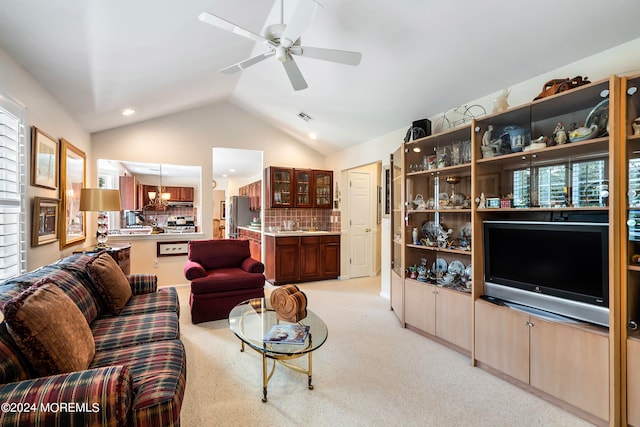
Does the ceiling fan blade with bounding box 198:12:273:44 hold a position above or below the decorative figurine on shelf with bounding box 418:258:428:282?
above

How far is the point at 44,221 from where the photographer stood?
2654mm

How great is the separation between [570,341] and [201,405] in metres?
2.42

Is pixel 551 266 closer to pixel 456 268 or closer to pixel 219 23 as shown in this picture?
pixel 456 268

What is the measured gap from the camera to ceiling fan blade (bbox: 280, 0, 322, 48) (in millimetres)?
1668

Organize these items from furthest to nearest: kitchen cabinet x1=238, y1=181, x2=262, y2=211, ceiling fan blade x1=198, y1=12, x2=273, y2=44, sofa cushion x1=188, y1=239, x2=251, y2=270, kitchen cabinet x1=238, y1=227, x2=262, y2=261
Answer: kitchen cabinet x1=238, y1=181, x2=262, y2=211
kitchen cabinet x1=238, y1=227, x2=262, y2=261
sofa cushion x1=188, y1=239, x2=251, y2=270
ceiling fan blade x1=198, y1=12, x2=273, y2=44

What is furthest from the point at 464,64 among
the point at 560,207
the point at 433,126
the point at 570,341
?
the point at 570,341

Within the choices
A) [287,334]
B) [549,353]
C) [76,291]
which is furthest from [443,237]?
[76,291]

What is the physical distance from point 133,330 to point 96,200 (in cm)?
217

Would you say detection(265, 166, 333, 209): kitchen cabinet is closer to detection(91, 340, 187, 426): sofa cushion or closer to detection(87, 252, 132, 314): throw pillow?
detection(87, 252, 132, 314): throw pillow

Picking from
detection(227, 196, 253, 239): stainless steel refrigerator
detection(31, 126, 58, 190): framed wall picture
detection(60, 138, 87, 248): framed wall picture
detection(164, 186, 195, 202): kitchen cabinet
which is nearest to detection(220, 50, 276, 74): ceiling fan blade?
detection(31, 126, 58, 190): framed wall picture

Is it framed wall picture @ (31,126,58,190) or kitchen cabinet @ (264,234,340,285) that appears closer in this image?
framed wall picture @ (31,126,58,190)

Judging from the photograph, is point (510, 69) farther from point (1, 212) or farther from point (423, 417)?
point (1, 212)

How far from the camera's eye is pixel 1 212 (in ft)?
6.82

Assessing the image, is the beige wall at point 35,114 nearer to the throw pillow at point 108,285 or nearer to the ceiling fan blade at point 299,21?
the throw pillow at point 108,285
